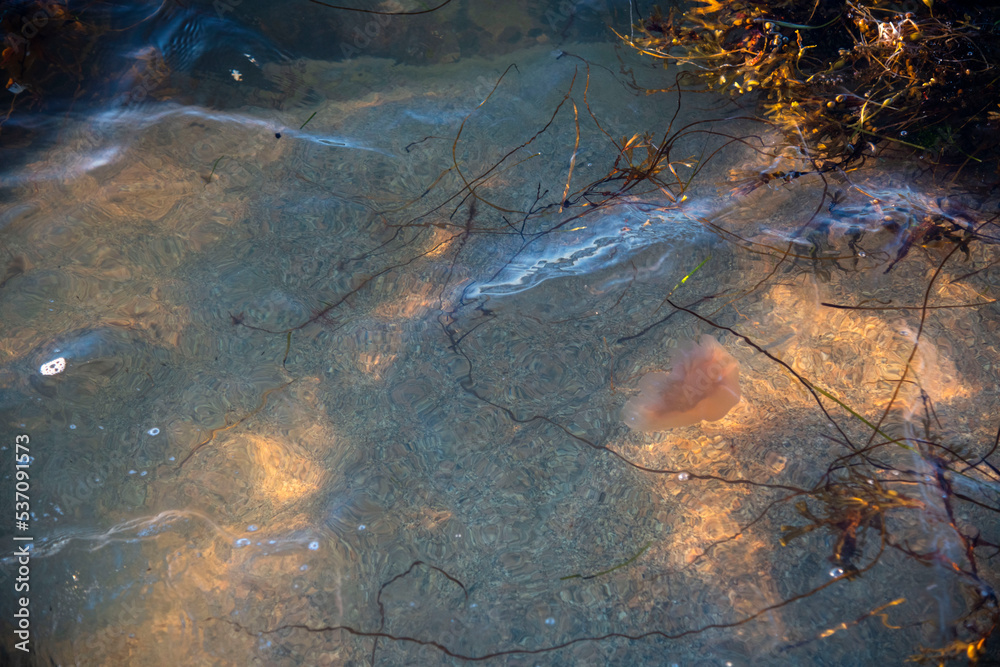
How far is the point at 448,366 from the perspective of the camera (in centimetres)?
238

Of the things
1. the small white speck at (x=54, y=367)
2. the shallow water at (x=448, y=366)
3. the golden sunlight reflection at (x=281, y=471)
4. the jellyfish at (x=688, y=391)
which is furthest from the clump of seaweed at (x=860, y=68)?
the small white speck at (x=54, y=367)

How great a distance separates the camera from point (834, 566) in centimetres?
205

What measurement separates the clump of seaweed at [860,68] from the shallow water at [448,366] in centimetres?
16

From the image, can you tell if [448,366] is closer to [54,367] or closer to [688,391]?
[688,391]

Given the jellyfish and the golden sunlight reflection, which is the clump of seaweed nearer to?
the jellyfish

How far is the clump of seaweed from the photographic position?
2506 millimetres

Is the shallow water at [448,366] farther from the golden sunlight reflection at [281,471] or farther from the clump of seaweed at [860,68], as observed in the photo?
the clump of seaweed at [860,68]

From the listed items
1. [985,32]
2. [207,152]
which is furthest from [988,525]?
[207,152]

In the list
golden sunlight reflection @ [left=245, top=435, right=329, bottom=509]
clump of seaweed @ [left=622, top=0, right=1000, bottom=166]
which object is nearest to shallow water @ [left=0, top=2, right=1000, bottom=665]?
golden sunlight reflection @ [left=245, top=435, right=329, bottom=509]

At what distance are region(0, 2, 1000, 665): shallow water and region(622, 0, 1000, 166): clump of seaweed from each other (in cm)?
16

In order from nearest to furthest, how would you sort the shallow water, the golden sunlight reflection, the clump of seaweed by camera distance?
the shallow water, the golden sunlight reflection, the clump of seaweed

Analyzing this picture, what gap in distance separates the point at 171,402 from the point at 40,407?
1.82 ft

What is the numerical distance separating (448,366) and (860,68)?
249 centimetres

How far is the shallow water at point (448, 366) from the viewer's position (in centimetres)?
206
